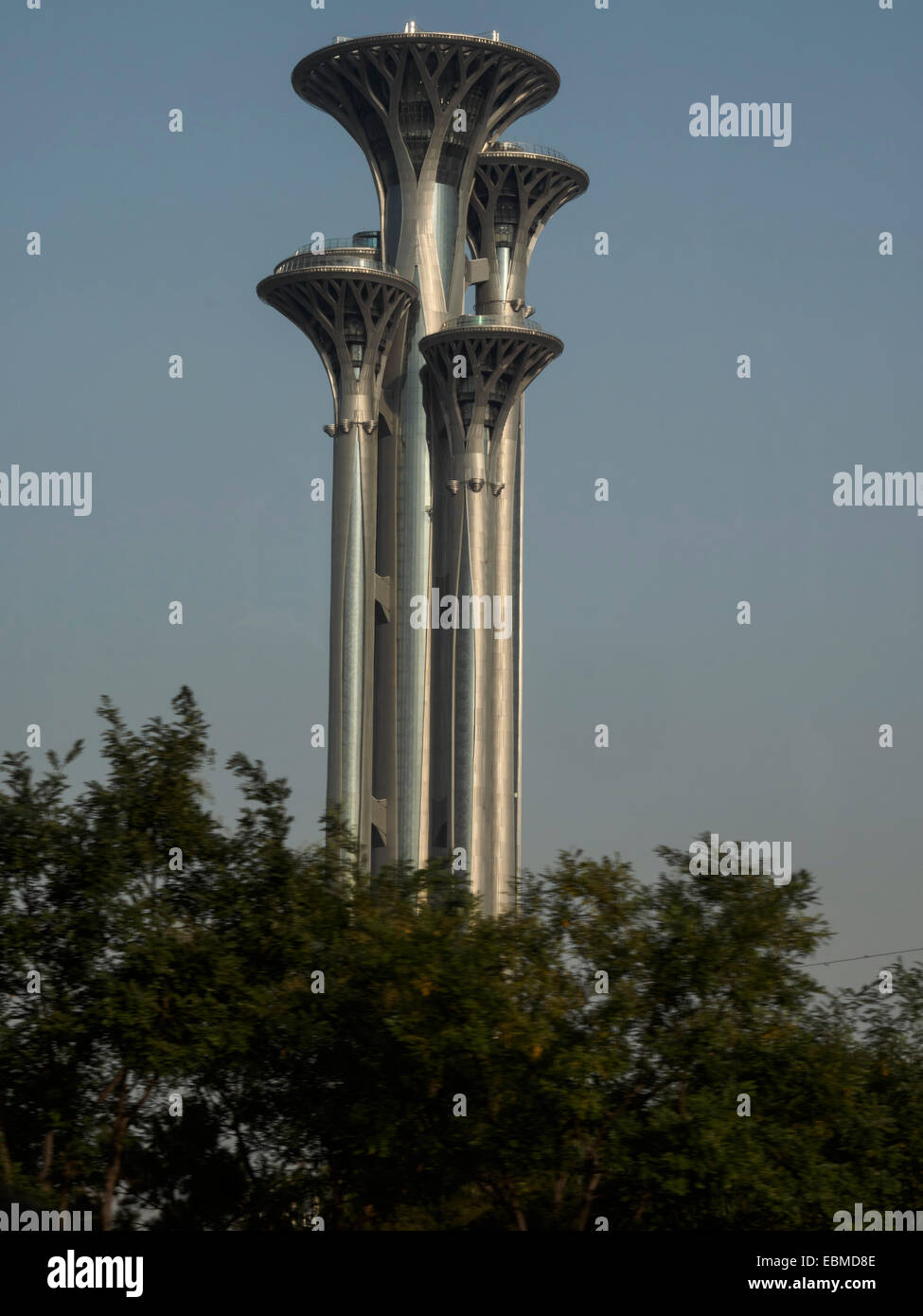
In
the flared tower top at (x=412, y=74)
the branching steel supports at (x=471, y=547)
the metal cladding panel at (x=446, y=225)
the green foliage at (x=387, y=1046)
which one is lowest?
the green foliage at (x=387, y=1046)

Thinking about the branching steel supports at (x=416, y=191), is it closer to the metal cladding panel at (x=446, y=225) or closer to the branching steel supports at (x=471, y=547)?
the metal cladding panel at (x=446, y=225)

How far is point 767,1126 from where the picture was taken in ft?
117

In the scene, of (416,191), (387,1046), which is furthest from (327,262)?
(387,1046)

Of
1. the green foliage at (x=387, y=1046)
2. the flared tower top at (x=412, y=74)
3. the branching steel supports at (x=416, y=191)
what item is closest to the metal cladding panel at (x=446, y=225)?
the branching steel supports at (x=416, y=191)

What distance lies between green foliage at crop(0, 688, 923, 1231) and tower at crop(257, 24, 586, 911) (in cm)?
5848

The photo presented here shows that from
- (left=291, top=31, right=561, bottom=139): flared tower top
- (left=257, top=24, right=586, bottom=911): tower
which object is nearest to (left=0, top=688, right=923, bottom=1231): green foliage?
(left=257, top=24, right=586, bottom=911): tower

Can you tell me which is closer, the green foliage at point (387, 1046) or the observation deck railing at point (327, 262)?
the green foliage at point (387, 1046)

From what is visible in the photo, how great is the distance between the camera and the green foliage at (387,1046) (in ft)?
114

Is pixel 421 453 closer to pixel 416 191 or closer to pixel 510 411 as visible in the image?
pixel 510 411

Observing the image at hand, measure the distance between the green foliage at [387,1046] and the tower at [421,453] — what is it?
5848 cm

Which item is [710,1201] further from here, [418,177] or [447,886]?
[418,177]

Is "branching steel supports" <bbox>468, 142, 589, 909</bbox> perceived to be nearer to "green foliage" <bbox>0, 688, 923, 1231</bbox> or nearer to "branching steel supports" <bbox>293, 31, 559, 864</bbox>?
"branching steel supports" <bbox>293, 31, 559, 864</bbox>

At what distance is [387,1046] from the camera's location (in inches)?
1415
